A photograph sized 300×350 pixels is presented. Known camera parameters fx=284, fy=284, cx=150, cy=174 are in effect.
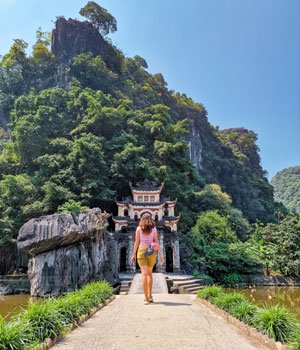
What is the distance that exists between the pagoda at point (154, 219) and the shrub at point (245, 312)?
47.2 ft

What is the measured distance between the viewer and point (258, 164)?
52.6m

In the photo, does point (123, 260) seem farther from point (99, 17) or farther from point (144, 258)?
point (99, 17)

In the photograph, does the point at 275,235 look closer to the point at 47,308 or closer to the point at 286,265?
the point at 286,265

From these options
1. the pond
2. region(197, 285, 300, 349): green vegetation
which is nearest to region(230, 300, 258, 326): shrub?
region(197, 285, 300, 349): green vegetation

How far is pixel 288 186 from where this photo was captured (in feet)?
226

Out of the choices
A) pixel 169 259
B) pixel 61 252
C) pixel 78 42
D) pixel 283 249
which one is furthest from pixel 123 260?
pixel 78 42

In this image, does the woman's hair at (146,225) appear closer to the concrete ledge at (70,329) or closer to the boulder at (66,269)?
the concrete ledge at (70,329)

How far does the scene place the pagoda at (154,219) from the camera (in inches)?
770

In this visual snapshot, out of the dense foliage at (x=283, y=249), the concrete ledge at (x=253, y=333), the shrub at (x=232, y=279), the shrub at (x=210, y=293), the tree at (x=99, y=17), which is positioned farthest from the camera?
the tree at (x=99, y=17)

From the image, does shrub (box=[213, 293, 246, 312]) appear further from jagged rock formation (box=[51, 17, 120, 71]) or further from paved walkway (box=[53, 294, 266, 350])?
jagged rock formation (box=[51, 17, 120, 71])

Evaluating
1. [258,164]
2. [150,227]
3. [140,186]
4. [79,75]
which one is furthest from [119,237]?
[258,164]

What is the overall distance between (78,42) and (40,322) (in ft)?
137

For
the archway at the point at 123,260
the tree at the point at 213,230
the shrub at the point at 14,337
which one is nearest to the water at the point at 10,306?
the shrub at the point at 14,337

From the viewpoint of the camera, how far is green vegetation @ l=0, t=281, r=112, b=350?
2868mm
